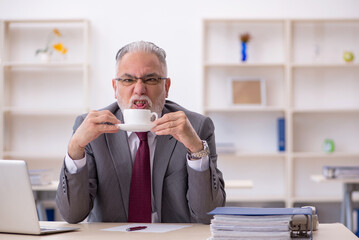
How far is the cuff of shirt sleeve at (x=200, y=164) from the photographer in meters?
1.89

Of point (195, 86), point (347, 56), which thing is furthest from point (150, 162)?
point (347, 56)

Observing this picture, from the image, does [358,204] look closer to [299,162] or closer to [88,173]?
[299,162]

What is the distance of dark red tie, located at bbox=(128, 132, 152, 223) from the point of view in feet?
6.56

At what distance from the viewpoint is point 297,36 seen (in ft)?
17.3

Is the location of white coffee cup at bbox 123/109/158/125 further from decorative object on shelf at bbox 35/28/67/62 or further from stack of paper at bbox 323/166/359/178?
decorative object on shelf at bbox 35/28/67/62

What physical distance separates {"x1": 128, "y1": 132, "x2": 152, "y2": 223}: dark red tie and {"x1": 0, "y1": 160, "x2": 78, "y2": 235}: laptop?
1.44 feet

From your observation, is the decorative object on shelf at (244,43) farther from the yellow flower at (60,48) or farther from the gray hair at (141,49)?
the gray hair at (141,49)

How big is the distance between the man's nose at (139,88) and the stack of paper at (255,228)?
753 mm

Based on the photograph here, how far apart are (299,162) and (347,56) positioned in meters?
1.12

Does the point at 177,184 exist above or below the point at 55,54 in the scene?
below

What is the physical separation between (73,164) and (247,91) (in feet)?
11.5

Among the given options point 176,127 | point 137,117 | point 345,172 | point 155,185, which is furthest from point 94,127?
point 345,172

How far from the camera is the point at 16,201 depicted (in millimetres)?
1560

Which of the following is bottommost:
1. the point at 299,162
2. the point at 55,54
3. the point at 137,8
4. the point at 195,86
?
the point at 299,162
